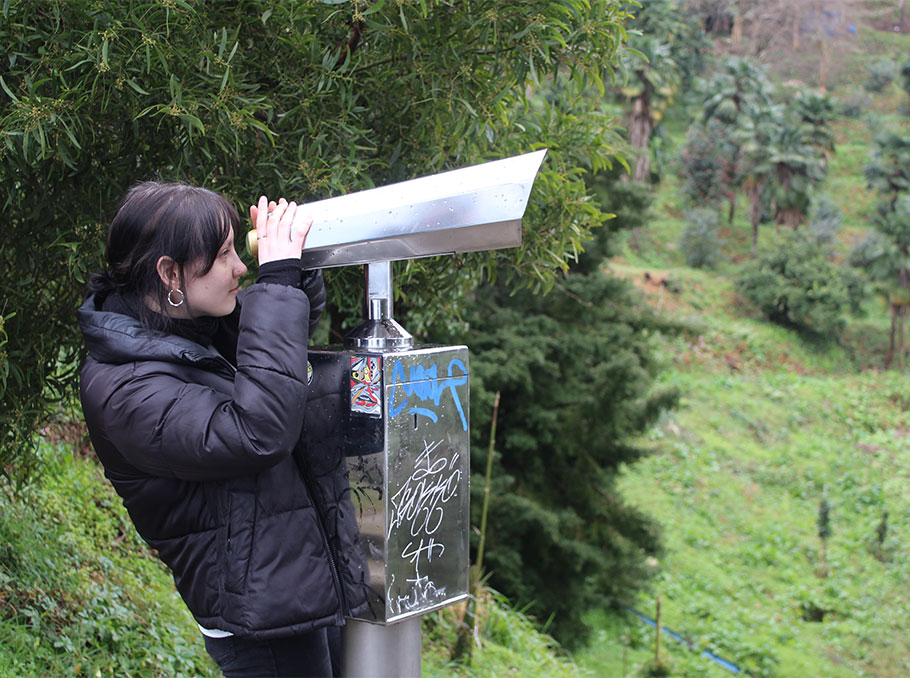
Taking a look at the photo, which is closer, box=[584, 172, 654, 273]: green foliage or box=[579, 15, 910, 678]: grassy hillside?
box=[584, 172, 654, 273]: green foliage

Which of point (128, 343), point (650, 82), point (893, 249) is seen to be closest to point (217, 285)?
point (128, 343)

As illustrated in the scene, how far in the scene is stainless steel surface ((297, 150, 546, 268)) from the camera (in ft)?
5.13

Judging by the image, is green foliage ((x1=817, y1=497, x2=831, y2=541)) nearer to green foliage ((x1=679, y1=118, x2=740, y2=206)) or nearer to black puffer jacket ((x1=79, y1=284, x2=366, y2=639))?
black puffer jacket ((x1=79, y1=284, x2=366, y2=639))

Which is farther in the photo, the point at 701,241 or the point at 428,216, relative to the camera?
the point at 701,241

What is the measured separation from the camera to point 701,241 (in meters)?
29.1

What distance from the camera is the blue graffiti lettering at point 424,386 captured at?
5.50ft

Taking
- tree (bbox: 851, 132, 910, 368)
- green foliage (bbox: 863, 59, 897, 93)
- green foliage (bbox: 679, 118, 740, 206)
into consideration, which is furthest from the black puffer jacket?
green foliage (bbox: 863, 59, 897, 93)

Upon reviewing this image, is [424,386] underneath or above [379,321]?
underneath

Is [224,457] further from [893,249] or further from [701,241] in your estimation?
[701,241]

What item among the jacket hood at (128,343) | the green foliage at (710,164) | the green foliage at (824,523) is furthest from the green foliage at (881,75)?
the jacket hood at (128,343)

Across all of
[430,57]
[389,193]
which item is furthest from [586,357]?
[389,193]

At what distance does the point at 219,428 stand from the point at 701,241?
29098 mm

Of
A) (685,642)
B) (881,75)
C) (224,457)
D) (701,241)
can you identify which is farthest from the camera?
(881,75)

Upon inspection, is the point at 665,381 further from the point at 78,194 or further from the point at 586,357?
the point at 78,194
